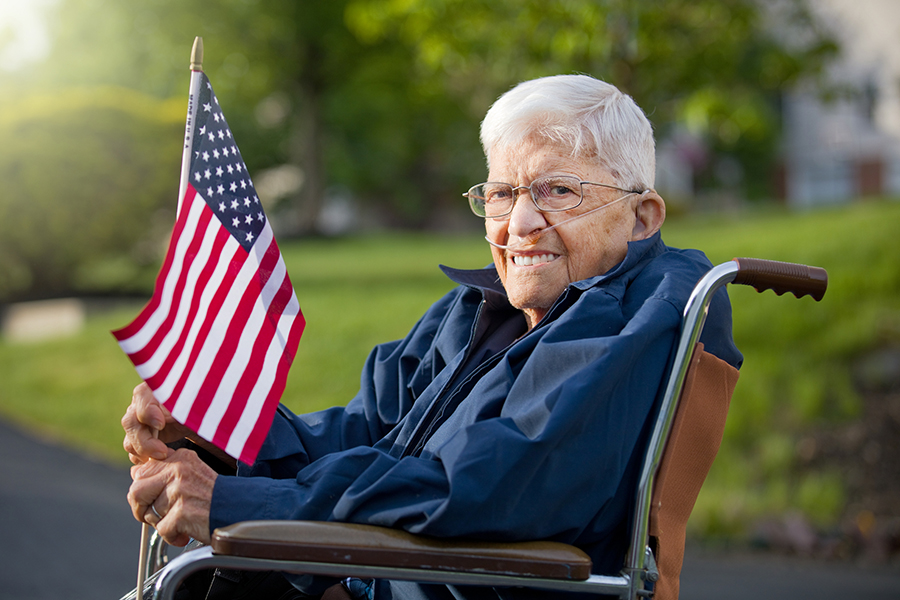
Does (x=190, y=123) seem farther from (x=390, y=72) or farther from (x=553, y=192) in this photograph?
(x=390, y=72)

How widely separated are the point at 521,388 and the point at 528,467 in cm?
21

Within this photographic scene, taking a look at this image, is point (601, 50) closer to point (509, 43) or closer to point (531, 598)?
point (509, 43)

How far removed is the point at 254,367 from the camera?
70.4 inches

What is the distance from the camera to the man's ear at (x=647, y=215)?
2.08 meters

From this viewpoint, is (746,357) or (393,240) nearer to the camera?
(746,357)

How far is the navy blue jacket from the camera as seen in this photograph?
5.09 ft

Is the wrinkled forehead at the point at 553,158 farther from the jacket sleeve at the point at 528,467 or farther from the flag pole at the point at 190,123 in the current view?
the flag pole at the point at 190,123

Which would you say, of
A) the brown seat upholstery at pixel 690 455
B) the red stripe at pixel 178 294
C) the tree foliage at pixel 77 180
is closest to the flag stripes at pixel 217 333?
the red stripe at pixel 178 294

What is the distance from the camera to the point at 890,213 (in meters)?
9.09

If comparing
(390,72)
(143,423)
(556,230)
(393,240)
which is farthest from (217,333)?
(393,240)

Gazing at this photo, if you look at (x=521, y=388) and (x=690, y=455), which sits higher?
(x=521, y=388)

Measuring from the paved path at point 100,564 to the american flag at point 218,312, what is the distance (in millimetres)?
2580

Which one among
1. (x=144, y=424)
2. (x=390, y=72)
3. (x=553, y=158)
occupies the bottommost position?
(x=144, y=424)

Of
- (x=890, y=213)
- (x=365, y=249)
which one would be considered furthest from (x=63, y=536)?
(x=365, y=249)
